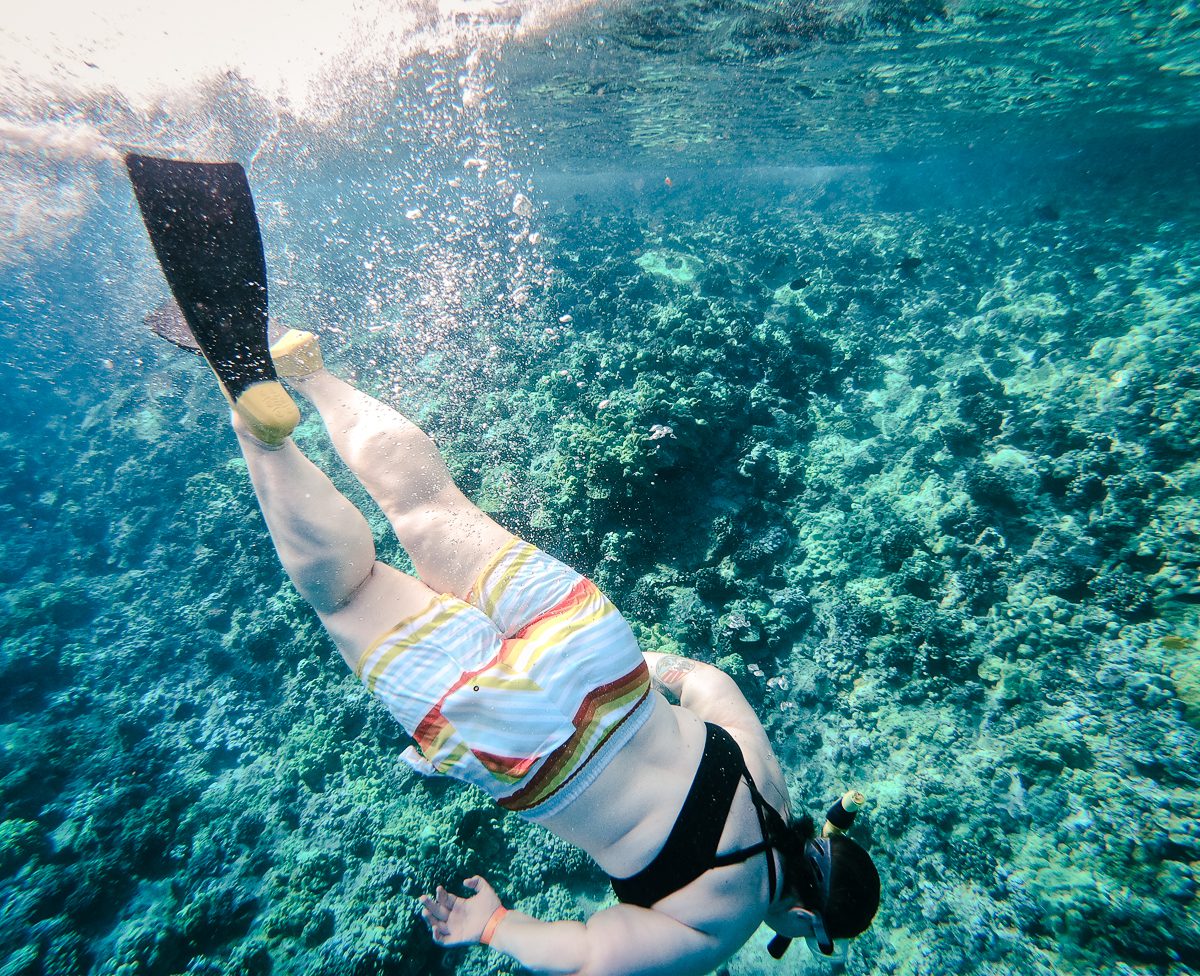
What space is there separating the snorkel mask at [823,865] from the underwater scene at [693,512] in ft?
7.50

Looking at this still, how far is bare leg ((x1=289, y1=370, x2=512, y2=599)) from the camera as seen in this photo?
2447 mm

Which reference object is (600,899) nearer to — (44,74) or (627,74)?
(627,74)

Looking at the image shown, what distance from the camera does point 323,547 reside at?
1981 millimetres

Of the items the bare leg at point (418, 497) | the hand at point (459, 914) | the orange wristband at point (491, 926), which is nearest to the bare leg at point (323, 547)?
the bare leg at point (418, 497)

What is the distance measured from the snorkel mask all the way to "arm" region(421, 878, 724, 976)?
0.23m

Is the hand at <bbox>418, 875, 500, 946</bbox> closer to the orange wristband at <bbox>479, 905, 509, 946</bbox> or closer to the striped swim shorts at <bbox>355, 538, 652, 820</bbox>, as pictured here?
the orange wristband at <bbox>479, 905, 509, 946</bbox>

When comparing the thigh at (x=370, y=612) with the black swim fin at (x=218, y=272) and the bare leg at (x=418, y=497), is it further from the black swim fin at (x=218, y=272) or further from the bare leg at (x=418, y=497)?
the black swim fin at (x=218, y=272)

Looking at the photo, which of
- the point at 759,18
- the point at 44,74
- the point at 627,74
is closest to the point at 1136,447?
the point at 759,18

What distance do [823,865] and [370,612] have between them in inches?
85.2

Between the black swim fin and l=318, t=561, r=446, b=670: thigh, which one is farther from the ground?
the black swim fin

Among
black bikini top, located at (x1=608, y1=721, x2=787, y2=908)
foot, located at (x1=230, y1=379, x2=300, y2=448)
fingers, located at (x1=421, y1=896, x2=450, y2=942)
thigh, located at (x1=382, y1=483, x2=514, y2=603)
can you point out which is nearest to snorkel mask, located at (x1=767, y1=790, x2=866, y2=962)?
black bikini top, located at (x1=608, y1=721, x2=787, y2=908)

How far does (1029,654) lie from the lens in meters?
3.84

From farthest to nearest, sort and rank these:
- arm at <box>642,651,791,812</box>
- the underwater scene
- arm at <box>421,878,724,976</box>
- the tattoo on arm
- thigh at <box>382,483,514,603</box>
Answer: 1. the underwater scene
2. the tattoo on arm
3. thigh at <box>382,483,514,603</box>
4. arm at <box>642,651,791,812</box>
5. arm at <box>421,878,724,976</box>

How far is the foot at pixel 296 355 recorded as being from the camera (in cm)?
275
